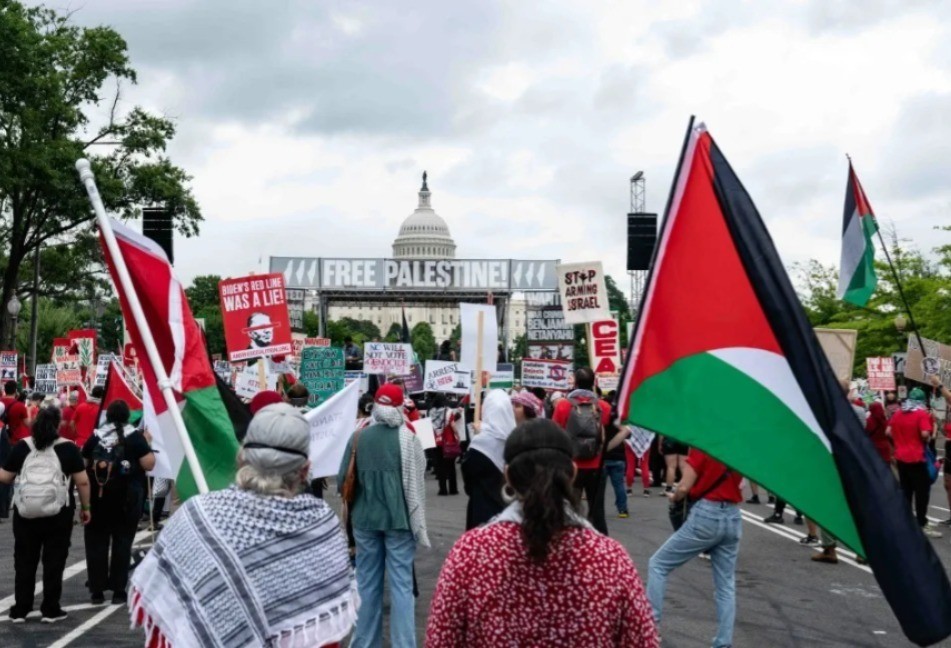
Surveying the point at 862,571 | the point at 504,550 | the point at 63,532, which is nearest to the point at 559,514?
the point at 504,550

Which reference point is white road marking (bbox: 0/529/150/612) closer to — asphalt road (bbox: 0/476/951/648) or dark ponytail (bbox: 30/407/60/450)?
asphalt road (bbox: 0/476/951/648)

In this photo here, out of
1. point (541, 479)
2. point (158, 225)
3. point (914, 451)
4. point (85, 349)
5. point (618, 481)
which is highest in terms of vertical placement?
point (158, 225)

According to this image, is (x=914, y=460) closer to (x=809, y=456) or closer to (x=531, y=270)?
(x=809, y=456)

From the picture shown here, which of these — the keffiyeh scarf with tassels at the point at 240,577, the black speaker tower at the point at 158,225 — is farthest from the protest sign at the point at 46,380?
the keffiyeh scarf with tassels at the point at 240,577

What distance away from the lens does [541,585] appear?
11.9 feet

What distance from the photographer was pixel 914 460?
54.5 feet

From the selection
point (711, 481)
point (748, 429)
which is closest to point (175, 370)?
point (748, 429)

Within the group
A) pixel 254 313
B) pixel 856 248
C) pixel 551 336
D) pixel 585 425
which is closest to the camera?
pixel 856 248

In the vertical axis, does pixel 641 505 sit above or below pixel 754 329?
below

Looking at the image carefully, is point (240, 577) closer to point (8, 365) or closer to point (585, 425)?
point (585, 425)

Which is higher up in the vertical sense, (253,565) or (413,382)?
(253,565)

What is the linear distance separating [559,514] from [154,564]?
1.42 m

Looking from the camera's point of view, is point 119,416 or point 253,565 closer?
point 253,565

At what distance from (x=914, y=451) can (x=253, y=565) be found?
44.7 feet
